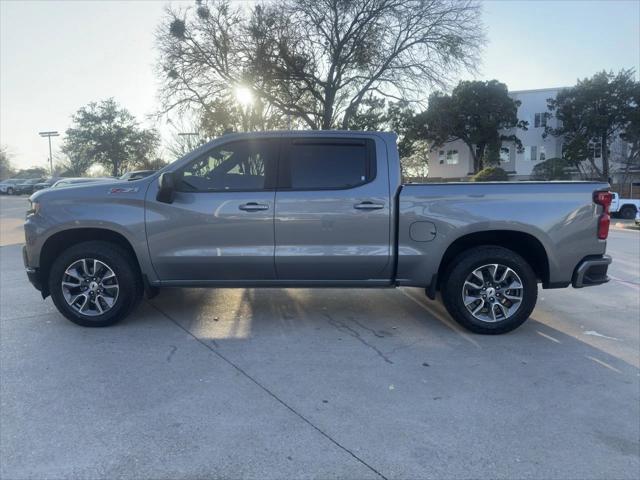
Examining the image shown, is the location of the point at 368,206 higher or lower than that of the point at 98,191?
lower

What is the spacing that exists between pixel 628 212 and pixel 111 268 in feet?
92.8

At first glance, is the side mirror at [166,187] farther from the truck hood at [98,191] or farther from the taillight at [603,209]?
the taillight at [603,209]

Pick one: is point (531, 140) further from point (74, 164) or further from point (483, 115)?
point (74, 164)

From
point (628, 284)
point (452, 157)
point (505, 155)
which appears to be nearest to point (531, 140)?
point (505, 155)

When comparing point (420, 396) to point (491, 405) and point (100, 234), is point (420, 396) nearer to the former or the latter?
point (491, 405)

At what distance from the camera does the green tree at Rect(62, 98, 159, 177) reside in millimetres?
61406

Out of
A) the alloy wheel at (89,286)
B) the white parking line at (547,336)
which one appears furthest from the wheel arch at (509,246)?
the alloy wheel at (89,286)

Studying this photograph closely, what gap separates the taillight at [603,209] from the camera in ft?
15.2

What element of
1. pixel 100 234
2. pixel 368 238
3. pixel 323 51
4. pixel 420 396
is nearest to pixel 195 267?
pixel 100 234

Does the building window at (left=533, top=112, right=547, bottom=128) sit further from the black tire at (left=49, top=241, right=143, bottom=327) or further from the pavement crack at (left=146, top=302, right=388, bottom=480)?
the black tire at (left=49, top=241, right=143, bottom=327)

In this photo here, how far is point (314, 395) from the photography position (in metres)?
3.57

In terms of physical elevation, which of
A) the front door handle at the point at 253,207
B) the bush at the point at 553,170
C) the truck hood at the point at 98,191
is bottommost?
the front door handle at the point at 253,207

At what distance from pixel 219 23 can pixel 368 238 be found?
21552mm

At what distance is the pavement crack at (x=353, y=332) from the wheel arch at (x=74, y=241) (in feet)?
6.90
